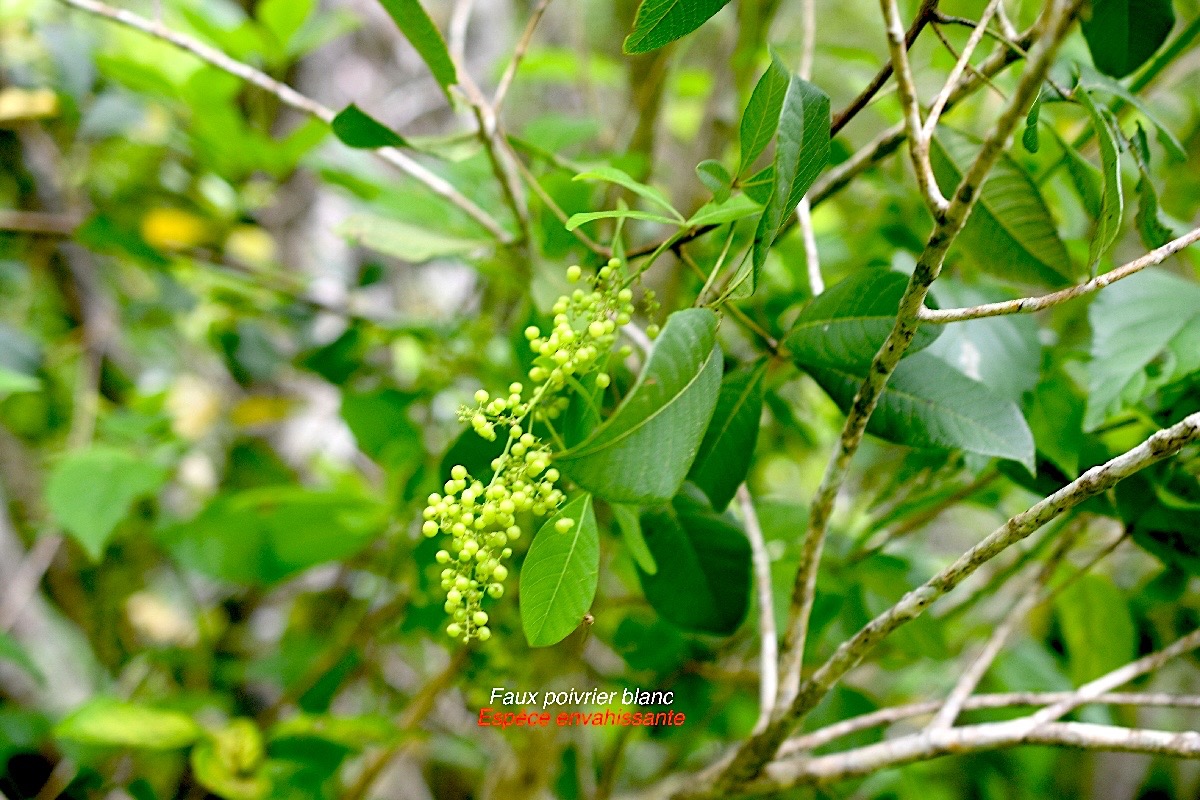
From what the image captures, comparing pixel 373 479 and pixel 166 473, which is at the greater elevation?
pixel 166 473

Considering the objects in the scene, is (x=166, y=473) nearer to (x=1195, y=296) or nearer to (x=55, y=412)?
(x=55, y=412)

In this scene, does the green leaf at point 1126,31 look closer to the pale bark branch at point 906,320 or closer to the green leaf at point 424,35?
the pale bark branch at point 906,320

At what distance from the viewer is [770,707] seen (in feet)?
1.80

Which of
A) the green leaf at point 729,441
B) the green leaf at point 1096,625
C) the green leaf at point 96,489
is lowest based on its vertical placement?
the green leaf at point 96,489

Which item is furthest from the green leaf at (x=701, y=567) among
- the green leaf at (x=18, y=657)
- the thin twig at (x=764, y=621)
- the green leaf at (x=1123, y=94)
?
the green leaf at (x=18, y=657)

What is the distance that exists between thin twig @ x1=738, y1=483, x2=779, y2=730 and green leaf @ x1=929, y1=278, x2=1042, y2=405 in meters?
0.17

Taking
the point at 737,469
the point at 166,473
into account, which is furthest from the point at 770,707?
the point at 166,473

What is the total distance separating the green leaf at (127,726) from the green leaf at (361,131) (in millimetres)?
592

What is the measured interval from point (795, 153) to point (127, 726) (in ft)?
2.58

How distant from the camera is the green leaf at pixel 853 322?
426 mm

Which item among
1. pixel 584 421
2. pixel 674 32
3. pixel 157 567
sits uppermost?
pixel 674 32

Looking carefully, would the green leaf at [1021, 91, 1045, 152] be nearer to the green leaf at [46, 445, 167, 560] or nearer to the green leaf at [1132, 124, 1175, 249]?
the green leaf at [1132, 124, 1175, 249]

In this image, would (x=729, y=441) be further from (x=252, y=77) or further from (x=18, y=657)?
(x=18, y=657)

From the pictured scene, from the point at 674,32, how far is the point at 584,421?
0.20 m
